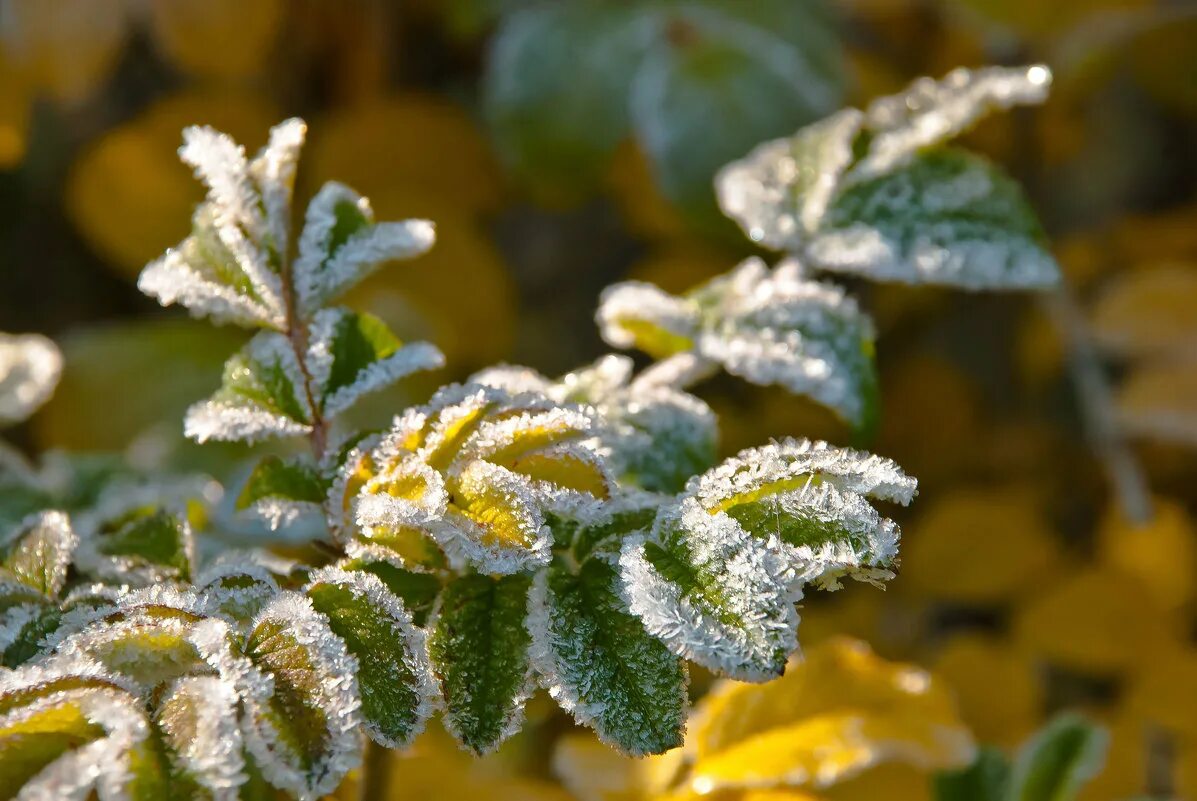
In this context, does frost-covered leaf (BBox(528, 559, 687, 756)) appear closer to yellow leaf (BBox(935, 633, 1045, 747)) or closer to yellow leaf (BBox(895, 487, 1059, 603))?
yellow leaf (BBox(935, 633, 1045, 747))

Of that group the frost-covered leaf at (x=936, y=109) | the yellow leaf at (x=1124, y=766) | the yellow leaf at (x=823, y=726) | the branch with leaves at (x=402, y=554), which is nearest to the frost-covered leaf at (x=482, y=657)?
the branch with leaves at (x=402, y=554)

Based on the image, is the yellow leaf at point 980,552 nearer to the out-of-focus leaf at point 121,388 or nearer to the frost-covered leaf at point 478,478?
the out-of-focus leaf at point 121,388

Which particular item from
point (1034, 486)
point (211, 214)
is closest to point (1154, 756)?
point (1034, 486)

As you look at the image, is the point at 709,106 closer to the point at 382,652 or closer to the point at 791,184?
the point at 791,184

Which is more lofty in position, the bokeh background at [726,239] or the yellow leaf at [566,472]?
the bokeh background at [726,239]

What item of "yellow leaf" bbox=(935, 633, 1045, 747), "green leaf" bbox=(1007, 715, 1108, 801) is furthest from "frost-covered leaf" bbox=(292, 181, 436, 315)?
"yellow leaf" bbox=(935, 633, 1045, 747)

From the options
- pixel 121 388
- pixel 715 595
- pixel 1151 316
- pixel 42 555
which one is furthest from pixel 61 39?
pixel 1151 316
